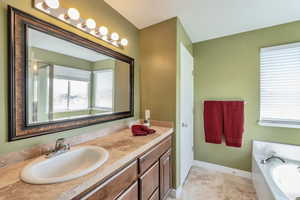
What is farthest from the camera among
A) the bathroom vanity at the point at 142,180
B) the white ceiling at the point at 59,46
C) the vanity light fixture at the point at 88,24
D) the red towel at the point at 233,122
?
the red towel at the point at 233,122

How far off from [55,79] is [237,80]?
2.60 metres

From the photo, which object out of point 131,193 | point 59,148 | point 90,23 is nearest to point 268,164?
point 131,193

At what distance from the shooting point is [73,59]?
4.02ft

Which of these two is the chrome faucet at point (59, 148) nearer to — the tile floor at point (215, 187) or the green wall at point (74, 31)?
the green wall at point (74, 31)

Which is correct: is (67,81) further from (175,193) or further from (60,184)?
(175,193)

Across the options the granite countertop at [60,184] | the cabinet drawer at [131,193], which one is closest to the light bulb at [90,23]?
the granite countertop at [60,184]

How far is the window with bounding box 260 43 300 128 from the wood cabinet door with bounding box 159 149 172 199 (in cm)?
165

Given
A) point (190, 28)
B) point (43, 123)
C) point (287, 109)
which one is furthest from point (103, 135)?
point (287, 109)

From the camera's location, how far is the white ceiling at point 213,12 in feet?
4.96

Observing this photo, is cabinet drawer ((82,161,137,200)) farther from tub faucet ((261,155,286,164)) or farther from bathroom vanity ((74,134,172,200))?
tub faucet ((261,155,286,164))

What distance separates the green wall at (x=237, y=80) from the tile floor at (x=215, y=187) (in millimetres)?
241

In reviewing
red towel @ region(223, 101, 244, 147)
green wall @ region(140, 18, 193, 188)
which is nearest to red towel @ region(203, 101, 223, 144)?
red towel @ region(223, 101, 244, 147)

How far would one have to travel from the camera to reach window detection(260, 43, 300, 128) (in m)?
1.85

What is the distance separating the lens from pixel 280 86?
1.94 metres
